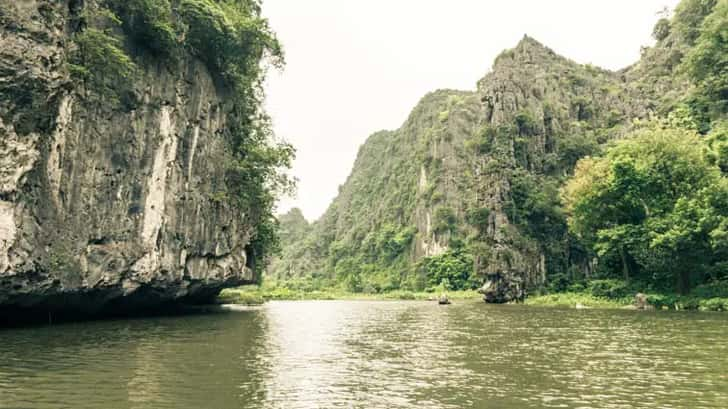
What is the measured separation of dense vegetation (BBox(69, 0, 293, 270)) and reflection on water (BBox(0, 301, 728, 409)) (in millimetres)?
13999

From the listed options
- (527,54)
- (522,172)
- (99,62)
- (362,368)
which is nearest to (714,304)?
(362,368)

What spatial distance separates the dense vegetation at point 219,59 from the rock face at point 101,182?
0.99 m

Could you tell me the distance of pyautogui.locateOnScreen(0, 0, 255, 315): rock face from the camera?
21719mm

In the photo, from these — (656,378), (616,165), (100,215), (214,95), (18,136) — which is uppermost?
(214,95)

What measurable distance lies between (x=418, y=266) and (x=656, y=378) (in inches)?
4531

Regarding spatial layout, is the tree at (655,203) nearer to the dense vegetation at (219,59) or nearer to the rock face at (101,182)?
the dense vegetation at (219,59)

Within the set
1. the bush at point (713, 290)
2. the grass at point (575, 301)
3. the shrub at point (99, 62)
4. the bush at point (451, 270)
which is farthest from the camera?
the bush at point (451, 270)

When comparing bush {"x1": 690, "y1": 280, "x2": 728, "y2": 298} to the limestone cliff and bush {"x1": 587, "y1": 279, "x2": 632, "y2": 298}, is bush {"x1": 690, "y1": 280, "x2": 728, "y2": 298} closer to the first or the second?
bush {"x1": 587, "y1": 279, "x2": 632, "y2": 298}

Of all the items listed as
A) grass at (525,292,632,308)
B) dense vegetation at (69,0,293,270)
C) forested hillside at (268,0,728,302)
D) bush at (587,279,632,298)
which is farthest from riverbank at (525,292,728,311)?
dense vegetation at (69,0,293,270)

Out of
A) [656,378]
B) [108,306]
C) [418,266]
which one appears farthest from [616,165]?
[418,266]

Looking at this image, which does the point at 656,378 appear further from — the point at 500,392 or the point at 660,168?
the point at 660,168

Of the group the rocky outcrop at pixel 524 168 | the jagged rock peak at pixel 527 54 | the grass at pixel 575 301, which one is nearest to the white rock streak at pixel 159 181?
the grass at pixel 575 301

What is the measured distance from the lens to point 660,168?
45.9m

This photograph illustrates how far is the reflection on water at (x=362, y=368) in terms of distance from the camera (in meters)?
11.6
